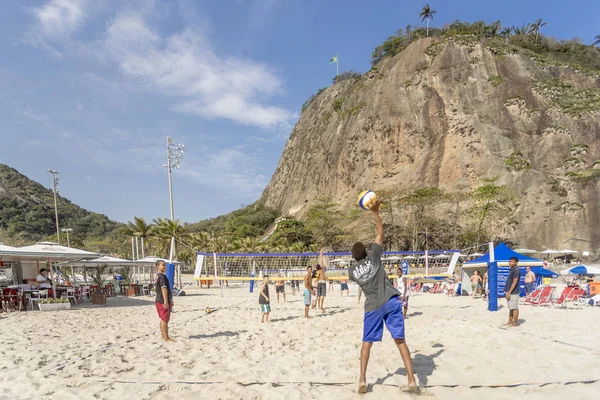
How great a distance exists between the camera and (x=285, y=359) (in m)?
5.42

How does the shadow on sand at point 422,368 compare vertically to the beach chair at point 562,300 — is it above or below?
A: above

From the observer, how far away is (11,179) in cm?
9294

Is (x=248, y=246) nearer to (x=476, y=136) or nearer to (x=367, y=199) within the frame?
(x=476, y=136)

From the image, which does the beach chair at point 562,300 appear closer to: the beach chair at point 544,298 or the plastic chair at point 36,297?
the beach chair at point 544,298

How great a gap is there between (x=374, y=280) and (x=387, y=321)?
430mm

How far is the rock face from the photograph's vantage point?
36.9 metres

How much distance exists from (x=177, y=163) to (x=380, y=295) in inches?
996

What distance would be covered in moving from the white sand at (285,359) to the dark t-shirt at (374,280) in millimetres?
871

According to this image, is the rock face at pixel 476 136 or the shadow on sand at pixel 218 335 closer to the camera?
the shadow on sand at pixel 218 335

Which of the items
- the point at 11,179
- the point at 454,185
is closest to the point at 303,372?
the point at 454,185

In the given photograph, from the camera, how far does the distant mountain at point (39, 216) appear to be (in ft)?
225

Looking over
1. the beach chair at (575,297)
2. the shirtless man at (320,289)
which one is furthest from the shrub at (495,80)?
the shirtless man at (320,289)

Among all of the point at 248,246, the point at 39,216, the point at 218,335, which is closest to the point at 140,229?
the point at 248,246

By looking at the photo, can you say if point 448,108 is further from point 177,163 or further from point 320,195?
point 177,163
